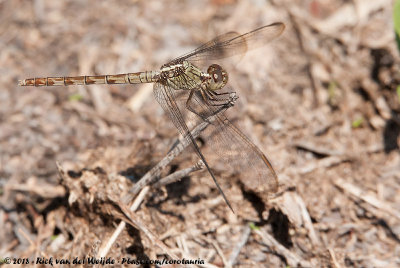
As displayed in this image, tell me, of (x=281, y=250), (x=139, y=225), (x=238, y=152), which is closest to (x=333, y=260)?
(x=281, y=250)

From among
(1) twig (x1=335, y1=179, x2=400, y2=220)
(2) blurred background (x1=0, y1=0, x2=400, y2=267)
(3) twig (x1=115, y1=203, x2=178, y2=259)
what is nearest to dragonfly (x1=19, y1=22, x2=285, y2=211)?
(2) blurred background (x1=0, y1=0, x2=400, y2=267)

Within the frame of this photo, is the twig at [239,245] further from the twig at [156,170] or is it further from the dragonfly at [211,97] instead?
the twig at [156,170]

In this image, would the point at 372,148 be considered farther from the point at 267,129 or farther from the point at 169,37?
the point at 169,37

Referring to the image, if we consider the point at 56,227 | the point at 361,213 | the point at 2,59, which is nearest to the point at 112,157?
the point at 56,227

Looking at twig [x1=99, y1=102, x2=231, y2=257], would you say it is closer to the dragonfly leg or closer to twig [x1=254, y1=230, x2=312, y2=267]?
the dragonfly leg

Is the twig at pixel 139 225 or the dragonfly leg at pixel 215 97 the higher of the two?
the dragonfly leg at pixel 215 97

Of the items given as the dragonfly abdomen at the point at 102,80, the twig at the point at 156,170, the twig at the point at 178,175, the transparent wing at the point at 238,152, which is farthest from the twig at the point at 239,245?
the dragonfly abdomen at the point at 102,80
